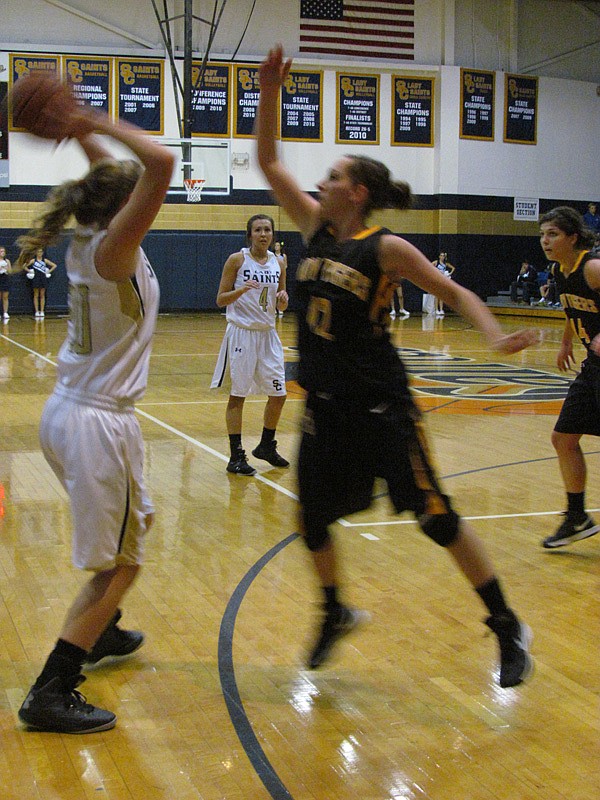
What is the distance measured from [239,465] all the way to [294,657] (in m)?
3.57

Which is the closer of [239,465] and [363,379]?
[363,379]

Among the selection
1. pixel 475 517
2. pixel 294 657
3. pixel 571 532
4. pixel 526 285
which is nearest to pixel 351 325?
pixel 294 657

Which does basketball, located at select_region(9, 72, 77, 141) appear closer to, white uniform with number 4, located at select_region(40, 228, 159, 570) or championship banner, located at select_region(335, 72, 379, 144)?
white uniform with number 4, located at select_region(40, 228, 159, 570)

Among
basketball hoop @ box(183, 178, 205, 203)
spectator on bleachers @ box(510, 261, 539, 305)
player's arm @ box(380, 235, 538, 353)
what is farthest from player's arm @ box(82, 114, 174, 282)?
spectator on bleachers @ box(510, 261, 539, 305)

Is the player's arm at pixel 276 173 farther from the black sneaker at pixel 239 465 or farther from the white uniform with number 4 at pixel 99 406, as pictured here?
the black sneaker at pixel 239 465

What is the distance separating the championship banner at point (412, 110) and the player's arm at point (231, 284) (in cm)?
1950

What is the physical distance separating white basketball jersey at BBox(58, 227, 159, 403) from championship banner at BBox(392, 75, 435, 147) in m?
23.8

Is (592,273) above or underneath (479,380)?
above

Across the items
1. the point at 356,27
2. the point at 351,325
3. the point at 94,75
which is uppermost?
the point at 356,27

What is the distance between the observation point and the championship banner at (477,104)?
2570cm

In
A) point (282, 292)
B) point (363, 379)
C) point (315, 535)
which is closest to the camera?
point (363, 379)

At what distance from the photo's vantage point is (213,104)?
24359 mm

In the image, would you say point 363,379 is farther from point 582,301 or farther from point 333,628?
point 582,301

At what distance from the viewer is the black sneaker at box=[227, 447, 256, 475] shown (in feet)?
24.0
